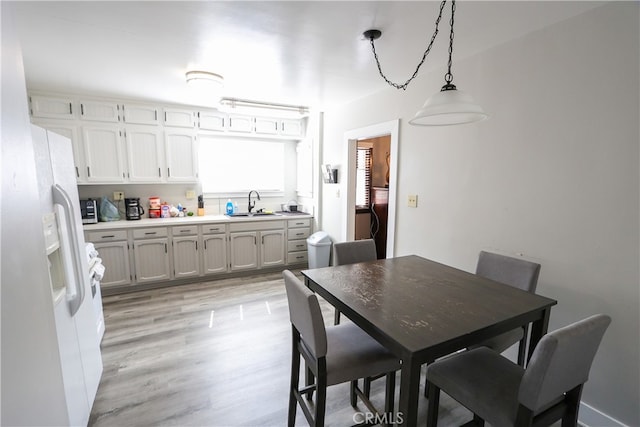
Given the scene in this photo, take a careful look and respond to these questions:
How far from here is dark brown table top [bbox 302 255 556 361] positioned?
1.19 metres

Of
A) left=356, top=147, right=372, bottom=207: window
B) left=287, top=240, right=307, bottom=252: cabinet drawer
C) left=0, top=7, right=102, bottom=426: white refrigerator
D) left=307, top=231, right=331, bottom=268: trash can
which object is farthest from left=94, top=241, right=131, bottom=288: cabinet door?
left=356, top=147, right=372, bottom=207: window

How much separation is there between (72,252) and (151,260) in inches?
86.9

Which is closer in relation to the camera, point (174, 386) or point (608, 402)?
point (608, 402)

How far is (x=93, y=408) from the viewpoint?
70.6 inches

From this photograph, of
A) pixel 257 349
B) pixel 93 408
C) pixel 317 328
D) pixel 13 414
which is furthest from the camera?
pixel 257 349

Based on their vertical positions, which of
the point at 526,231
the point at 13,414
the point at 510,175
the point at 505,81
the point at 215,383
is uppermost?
the point at 505,81

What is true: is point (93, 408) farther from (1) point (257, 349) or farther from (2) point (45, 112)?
(2) point (45, 112)

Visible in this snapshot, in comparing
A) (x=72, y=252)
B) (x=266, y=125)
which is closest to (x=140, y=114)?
(x=266, y=125)

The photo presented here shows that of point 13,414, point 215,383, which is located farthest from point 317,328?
point 215,383

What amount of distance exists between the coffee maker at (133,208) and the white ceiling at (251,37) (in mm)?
1416

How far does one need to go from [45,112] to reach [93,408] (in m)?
3.14

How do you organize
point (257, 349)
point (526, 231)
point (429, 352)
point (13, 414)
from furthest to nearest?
point (257, 349) < point (526, 231) < point (429, 352) < point (13, 414)

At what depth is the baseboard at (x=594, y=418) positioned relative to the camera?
1.62 meters

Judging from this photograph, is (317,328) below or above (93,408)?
above
